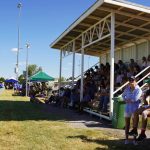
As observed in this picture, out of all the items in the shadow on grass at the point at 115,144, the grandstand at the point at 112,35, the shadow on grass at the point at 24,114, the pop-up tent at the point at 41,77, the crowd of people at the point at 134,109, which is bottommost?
the shadow on grass at the point at 115,144

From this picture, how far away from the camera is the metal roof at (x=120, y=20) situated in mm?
13328

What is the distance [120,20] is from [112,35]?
2.02 metres

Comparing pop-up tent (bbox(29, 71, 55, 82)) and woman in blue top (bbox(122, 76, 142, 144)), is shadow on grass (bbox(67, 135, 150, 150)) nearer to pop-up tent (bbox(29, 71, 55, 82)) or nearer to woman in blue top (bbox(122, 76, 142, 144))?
woman in blue top (bbox(122, 76, 142, 144))

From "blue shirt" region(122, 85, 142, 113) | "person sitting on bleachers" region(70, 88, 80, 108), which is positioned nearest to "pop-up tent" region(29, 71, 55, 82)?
"person sitting on bleachers" region(70, 88, 80, 108)

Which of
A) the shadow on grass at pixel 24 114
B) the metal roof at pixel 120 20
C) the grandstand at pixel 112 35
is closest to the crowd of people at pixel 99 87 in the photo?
the grandstand at pixel 112 35

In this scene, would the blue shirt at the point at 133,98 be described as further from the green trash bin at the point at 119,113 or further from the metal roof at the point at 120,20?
the metal roof at the point at 120,20

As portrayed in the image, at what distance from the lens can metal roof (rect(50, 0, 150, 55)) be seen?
13.3 meters

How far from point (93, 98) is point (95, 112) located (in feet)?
7.17

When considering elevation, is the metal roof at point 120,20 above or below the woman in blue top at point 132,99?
above

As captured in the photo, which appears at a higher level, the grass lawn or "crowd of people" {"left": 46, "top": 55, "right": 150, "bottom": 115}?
"crowd of people" {"left": 46, "top": 55, "right": 150, "bottom": 115}

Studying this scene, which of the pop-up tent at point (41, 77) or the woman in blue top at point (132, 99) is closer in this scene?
the woman in blue top at point (132, 99)

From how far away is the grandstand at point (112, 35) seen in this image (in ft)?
44.7

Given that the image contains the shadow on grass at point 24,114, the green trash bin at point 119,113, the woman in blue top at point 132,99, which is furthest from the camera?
the shadow on grass at point 24,114

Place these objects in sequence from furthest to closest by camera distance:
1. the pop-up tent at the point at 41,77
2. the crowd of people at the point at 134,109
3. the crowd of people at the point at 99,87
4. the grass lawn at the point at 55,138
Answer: the pop-up tent at the point at 41,77
the crowd of people at the point at 99,87
the crowd of people at the point at 134,109
the grass lawn at the point at 55,138
